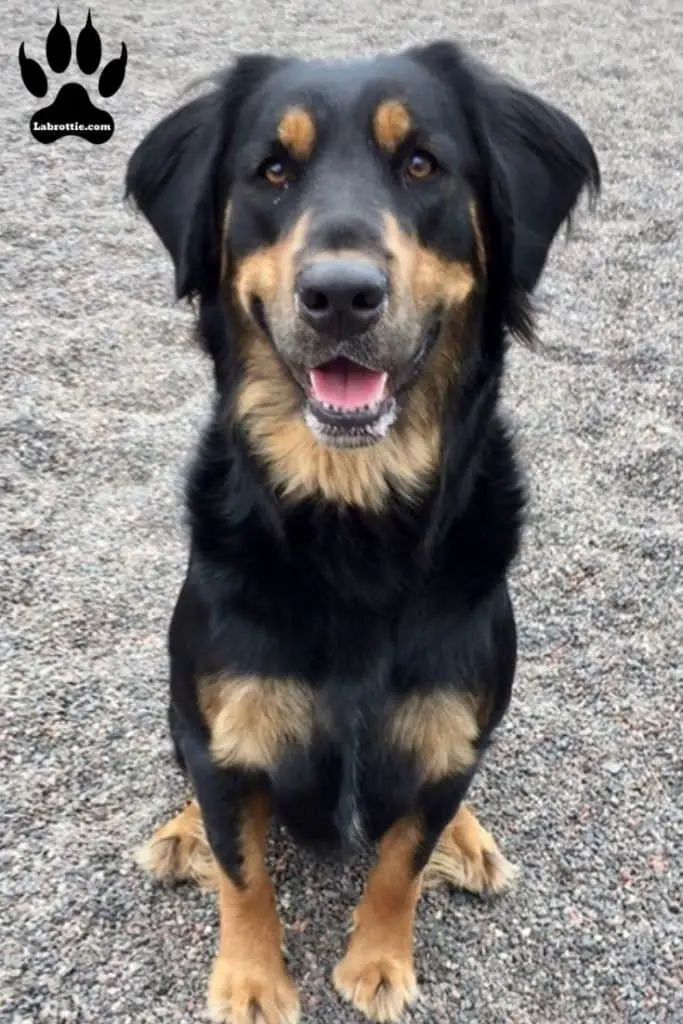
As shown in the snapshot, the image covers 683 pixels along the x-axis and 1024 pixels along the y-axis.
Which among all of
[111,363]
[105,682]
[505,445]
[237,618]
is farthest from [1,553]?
[505,445]

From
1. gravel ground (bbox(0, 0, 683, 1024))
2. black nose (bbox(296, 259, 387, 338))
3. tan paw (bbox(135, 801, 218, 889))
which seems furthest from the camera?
tan paw (bbox(135, 801, 218, 889))

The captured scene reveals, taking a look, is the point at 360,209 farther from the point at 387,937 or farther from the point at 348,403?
the point at 387,937

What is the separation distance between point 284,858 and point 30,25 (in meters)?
7.83

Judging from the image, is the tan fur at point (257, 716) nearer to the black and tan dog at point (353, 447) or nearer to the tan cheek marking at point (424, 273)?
the black and tan dog at point (353, 447)

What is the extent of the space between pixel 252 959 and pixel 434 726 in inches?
29.9

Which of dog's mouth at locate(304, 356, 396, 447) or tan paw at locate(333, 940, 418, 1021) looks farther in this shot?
tan paw at locate(333, 940, 418, 1021)

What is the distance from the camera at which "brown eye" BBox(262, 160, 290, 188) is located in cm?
236

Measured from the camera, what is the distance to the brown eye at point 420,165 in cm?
234

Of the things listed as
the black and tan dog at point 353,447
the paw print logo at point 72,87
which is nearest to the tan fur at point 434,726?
the black and tan dog at point 353,447

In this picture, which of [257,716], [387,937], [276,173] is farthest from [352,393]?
[387,937]

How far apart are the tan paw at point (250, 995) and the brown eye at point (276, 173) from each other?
67.9 inches

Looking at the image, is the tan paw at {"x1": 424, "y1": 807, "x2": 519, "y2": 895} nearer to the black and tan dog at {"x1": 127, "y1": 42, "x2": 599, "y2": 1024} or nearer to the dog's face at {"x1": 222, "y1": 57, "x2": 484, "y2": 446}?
the black and tan dog at {"x1": 127, "y1": 42, "x2": 599, "y2": 1024}

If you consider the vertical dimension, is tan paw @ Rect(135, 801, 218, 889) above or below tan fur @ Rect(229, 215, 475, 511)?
below

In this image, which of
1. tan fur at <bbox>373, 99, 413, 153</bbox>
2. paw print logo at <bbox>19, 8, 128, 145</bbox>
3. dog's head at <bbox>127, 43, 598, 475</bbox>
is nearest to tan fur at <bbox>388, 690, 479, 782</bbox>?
dog's head at <bbox>127, 43, 598, 475</bbox>
